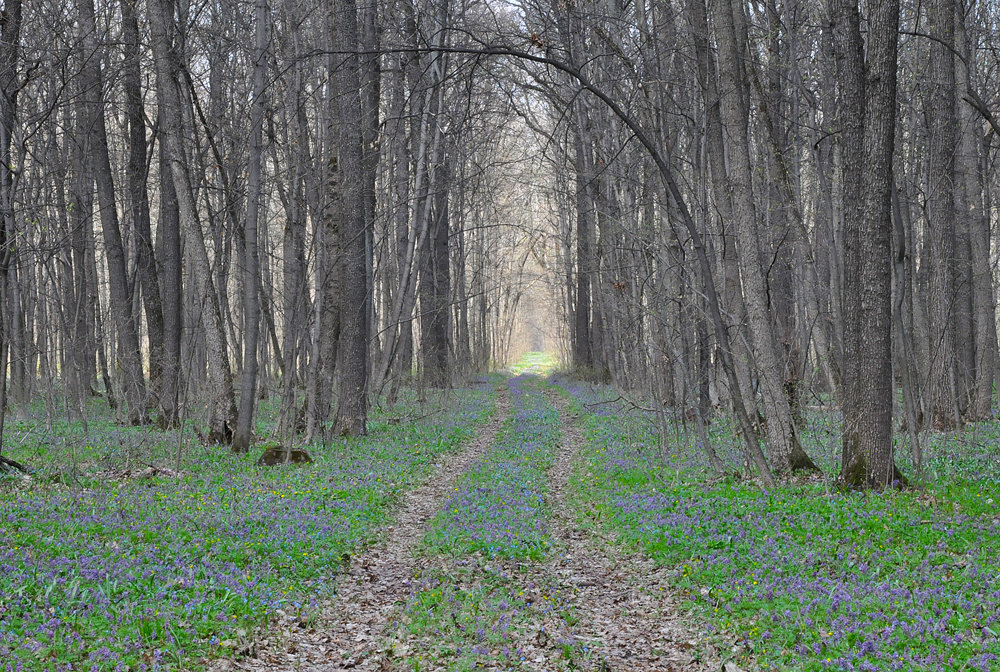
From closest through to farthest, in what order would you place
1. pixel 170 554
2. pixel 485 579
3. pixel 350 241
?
pixel 170 554 < pixel 485 579 < pixel 350 241

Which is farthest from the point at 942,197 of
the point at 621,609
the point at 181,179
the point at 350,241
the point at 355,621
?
the point at 181,179

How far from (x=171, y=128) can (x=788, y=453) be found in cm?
1218

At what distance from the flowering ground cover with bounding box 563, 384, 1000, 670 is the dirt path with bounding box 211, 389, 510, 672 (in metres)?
2.52

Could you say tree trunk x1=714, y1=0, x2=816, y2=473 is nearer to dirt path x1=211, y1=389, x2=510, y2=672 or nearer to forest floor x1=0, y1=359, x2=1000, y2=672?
forest floor x1=0, y1=359, x2=1000, y2=672

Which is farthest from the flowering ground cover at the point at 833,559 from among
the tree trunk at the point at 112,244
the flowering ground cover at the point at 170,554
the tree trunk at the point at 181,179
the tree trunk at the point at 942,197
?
the tree trunk at the point at 112,244

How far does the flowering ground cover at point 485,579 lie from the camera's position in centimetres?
594

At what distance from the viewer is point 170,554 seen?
722 cm

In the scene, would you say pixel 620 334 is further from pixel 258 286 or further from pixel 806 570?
pixel 806 570

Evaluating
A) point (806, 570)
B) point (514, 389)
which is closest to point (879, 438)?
point (806, 570)

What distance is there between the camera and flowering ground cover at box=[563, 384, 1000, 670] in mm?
5203

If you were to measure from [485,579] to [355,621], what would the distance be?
1.49 metres

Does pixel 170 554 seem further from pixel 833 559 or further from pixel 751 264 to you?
pixel 751 264

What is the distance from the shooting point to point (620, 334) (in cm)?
1848

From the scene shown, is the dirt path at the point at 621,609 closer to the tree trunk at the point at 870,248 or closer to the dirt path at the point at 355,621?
the dirt path at the point at 355,621
